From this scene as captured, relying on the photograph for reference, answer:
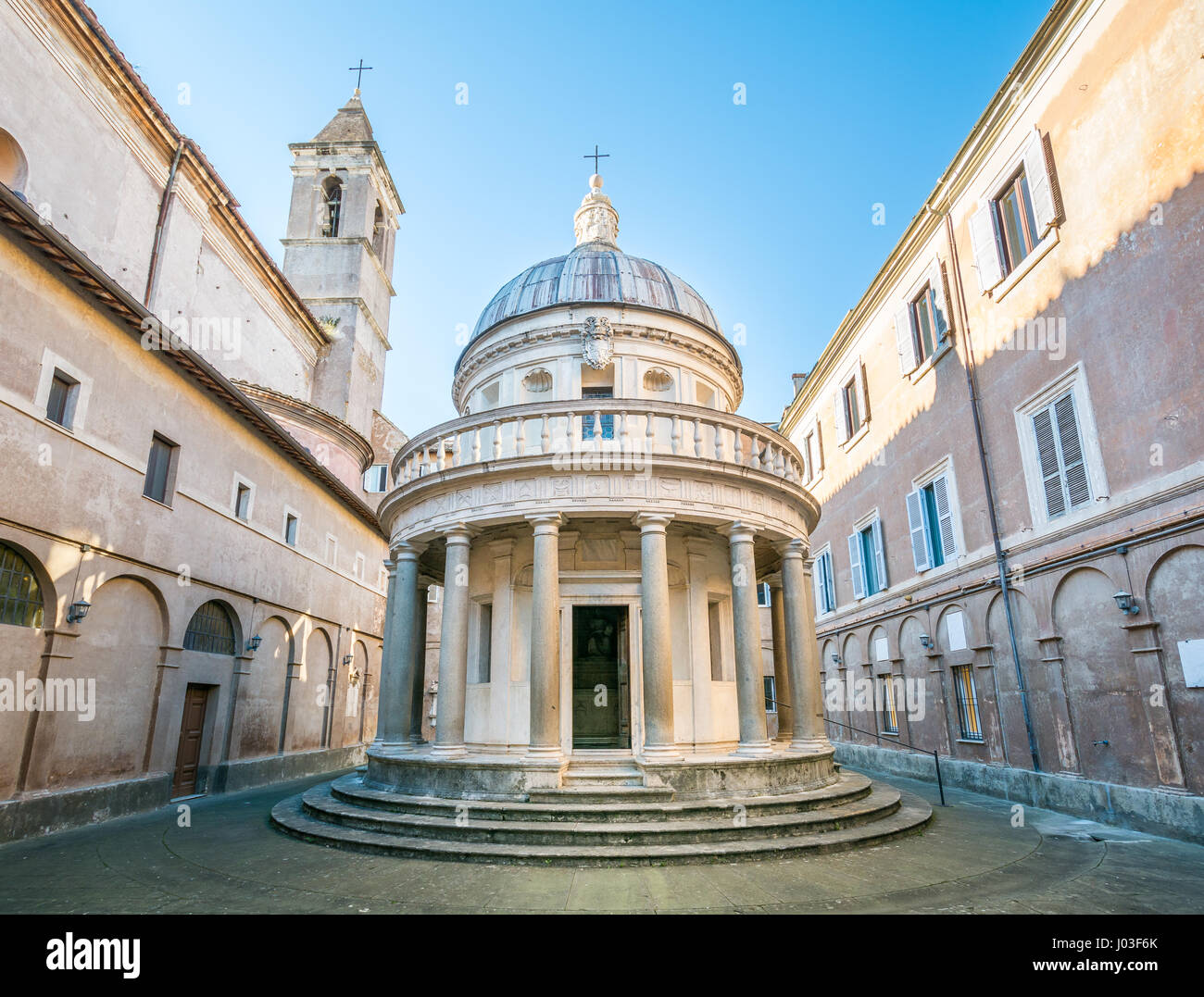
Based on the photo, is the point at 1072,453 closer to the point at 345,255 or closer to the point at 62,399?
the point at 62,399

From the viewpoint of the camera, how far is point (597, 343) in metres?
15.9

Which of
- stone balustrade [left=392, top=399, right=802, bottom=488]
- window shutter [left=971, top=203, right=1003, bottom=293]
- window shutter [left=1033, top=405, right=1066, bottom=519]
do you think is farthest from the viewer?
window shutter [left=971, top=203, right=1003, bottom=293]

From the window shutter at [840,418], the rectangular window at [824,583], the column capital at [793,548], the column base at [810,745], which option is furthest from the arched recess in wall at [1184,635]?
the rectangular window at [824,583]

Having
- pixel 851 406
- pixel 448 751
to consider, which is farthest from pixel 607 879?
pixel 851 406

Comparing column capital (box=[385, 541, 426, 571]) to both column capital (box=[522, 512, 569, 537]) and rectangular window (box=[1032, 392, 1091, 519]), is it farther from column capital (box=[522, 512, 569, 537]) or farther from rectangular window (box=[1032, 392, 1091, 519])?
rectangular window (box=[1032, 392, 1091, 519])

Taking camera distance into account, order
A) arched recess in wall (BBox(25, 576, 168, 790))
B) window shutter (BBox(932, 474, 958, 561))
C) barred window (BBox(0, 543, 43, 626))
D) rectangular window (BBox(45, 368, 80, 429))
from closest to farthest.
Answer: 1. barred window (BBox(0, 543, 43, 626))
2. arched recess in wall (BBox(25, 576, 168, 790))
3. rectangular window (BBox(45, 368, 80, 429))
4. window shutter (BBox(932, 474, 958, 561))

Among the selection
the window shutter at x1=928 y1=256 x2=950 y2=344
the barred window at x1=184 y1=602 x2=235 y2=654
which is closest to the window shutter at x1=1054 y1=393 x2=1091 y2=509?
the window shutter at x1=928 y1=256 x2=950 y2=344

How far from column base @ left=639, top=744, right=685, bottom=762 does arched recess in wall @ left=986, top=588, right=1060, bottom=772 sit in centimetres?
825

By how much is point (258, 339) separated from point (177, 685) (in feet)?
50.6

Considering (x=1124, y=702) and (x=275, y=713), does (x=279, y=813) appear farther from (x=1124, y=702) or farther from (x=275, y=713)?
(x=1124, y=702)

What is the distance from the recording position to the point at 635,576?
1347 cm

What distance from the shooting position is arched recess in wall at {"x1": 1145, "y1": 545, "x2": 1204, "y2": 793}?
10.4 meters

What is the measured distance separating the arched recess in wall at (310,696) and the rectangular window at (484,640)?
8.93 meters

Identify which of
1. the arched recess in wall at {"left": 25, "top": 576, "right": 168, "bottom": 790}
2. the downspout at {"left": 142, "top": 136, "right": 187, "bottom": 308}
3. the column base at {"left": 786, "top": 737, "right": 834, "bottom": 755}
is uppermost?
the downspout at {"left": 142, "top": 136, "right": 187, "bottom": 308}
